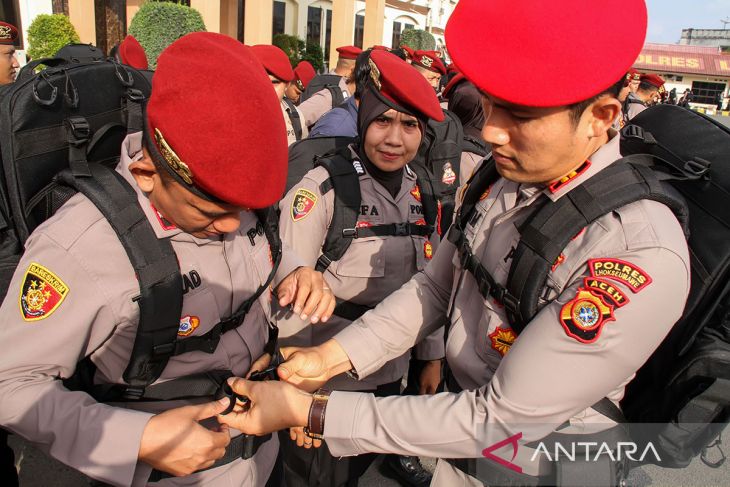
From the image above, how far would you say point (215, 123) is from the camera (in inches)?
48.7

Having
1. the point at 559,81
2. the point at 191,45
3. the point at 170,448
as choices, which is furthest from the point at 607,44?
the point at 170,448

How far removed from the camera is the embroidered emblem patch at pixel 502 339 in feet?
4.87

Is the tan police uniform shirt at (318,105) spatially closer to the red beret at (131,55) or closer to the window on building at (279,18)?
the red beret at (131,55)

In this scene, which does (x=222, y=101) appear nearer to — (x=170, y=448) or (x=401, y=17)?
(x=170, y=448)

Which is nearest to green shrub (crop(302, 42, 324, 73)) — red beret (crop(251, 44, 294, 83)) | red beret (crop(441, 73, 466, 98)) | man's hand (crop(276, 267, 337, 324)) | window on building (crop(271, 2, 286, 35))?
window on building (crop(271, 2, 286, 35))

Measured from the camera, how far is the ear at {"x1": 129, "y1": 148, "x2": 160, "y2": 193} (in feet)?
4.67

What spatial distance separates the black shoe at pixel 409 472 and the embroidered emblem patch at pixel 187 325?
2048 millimetres

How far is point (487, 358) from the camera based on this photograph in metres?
1.56

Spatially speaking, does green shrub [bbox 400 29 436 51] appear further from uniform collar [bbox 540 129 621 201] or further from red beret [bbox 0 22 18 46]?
uniform collar [bbox 540 129 621 201]

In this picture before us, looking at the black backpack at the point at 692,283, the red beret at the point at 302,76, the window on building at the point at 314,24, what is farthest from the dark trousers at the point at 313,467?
the window on building at the point at 314,24

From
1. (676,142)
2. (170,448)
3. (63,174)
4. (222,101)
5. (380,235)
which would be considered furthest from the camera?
(380,235)

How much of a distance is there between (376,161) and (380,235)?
409 millimetres

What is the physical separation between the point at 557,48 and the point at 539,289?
23.4 inches

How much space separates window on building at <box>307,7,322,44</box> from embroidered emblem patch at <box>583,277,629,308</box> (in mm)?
29061
